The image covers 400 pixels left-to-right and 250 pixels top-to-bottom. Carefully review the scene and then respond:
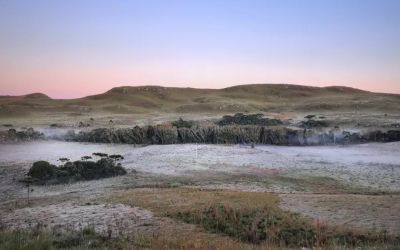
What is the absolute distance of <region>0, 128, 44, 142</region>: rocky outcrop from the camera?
4416cm

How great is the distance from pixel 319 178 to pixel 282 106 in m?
57.2

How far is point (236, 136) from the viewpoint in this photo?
4438cm

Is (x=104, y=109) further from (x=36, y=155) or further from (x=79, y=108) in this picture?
(x=36, y=155)

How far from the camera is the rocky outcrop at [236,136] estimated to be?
43344 mm

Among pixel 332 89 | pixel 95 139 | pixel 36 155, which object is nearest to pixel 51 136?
pixel 95 139

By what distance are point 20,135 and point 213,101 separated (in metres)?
45.7

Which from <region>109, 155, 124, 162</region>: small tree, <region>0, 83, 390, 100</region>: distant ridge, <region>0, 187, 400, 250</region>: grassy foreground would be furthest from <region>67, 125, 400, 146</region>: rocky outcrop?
<region>0, 83, 390, 100</region>: distant ridge

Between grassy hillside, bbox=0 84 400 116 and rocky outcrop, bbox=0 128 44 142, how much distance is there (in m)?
25.3

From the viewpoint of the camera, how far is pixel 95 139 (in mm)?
45938

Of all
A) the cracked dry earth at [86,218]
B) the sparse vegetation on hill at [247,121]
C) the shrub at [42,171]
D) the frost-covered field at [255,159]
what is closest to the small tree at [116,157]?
the frost-covered field at [255,159]

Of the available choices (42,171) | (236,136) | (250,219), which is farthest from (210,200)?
(236,136)

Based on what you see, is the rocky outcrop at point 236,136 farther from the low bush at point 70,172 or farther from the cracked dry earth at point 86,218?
the cracked dry earth at point 86,218

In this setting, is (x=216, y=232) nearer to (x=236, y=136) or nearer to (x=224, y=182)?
(x=224, y=182)

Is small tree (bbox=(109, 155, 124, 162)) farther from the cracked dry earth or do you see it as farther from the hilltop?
the hilltop
